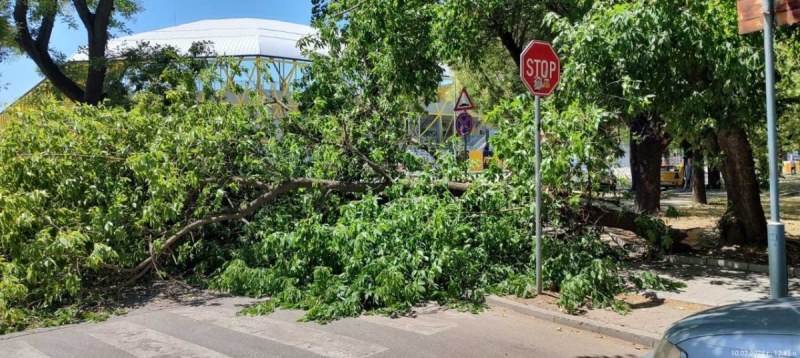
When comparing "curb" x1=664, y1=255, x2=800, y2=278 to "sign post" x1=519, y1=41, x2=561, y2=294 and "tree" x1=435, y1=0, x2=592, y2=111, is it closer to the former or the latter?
"sign post" x1=519, y1=41, x2=561, y2=294

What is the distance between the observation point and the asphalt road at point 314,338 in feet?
19.3

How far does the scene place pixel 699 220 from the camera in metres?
15.6

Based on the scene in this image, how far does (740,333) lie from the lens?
286 cm

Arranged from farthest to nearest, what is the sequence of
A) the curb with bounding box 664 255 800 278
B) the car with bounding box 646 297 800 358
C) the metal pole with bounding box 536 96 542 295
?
the curb with bounding box 664 255 800 278
the metal pole with bounding box 536 96 542 295
the car with bounding box 646 297 800 358

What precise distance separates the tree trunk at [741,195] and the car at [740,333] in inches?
307

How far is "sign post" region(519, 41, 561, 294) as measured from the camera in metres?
7.34

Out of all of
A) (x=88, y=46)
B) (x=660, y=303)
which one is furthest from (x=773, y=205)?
(x=88, y=46)

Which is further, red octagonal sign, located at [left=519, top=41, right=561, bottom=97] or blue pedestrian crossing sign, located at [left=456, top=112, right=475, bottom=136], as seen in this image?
blue pedestrian crossing sign, located at [left=456, top=112, right=475, bottom=136]

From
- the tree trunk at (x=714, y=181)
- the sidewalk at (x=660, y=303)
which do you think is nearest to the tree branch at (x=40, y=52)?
the sidewalk at (x=660, y=303)

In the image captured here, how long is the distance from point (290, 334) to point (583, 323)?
3.19m

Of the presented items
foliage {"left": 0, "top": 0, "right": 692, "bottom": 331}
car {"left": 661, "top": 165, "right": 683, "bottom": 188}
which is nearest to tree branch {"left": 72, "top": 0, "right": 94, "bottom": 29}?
foliage {"left": 0, "top": 0, "right": 692, "bottom": 331}

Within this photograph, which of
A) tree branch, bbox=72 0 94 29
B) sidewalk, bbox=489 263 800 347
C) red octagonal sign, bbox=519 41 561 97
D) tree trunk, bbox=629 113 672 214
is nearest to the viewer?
sidewalk, bbox=489 263 800 347

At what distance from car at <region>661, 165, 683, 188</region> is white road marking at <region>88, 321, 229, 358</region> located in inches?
→ 1353

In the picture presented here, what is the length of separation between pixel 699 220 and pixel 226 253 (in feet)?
39.3
